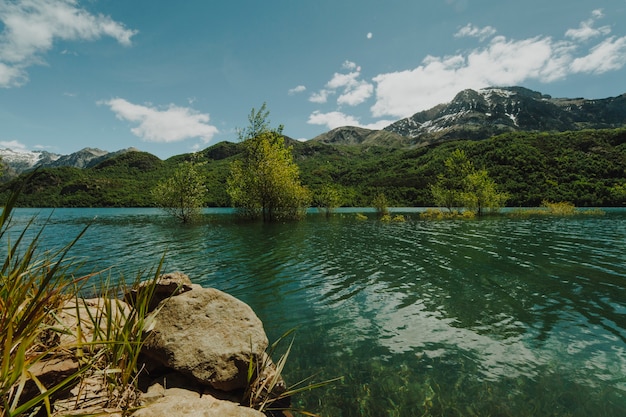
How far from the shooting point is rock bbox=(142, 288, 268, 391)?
5850mm

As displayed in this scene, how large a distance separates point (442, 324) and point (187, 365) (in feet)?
26.9

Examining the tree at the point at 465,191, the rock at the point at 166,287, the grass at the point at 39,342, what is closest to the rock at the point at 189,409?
the grass at the point at 39,342

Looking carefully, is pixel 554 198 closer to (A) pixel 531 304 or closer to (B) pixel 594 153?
(B) pixel 594 153

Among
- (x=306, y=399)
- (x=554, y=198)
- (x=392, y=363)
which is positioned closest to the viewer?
(x=306, y=399)

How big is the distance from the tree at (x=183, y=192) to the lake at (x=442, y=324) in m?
29.6

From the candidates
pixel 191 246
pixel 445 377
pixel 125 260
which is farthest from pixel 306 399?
pixel 191 246

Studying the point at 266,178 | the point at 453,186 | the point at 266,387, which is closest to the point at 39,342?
the point at 266,387

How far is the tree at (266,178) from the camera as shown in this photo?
155 ft

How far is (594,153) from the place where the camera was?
15475 centimetres

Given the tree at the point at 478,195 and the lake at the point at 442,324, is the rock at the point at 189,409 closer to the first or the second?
the lake at the point at 442,324

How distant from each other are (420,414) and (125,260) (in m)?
20.5

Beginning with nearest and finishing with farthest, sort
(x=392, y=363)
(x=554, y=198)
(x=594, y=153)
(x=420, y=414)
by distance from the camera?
1. (x=420, y=414)
2. (x=392, y=363)
3. (x=554, y=198)
4. (x=594, y=153)

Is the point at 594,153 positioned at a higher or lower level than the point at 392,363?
higher

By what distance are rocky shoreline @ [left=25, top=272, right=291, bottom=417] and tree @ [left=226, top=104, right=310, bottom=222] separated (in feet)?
134
